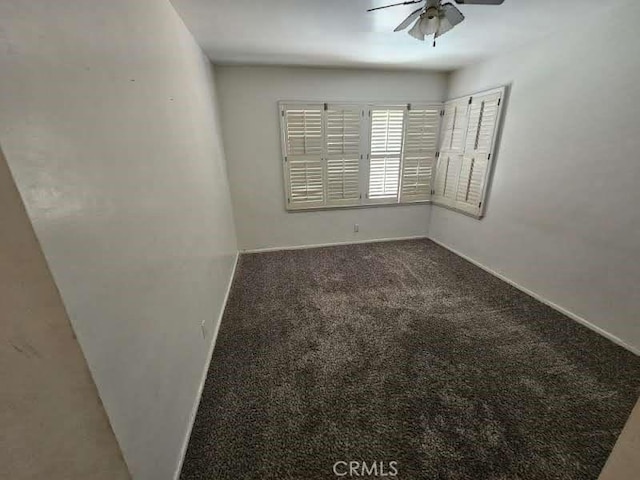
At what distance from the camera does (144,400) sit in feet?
3.05

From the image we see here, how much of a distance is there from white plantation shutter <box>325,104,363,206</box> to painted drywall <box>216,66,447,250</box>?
172mm

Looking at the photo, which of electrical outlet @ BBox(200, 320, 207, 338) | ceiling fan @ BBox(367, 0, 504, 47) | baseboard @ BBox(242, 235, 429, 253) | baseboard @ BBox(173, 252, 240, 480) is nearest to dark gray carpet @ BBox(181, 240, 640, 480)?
baseboard @ BBox(173, 252, 240, 480)

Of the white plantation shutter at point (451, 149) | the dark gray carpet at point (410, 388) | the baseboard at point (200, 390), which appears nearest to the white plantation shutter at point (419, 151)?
the white plantation shutter at point (451, 149)

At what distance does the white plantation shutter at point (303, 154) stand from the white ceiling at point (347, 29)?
54 cm

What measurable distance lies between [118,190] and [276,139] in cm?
262

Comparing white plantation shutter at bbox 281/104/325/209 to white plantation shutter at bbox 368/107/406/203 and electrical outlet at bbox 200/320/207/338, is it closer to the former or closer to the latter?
white plantation shutter at bbox 368/107/406/203

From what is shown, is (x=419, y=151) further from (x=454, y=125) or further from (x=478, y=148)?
(x=478, y=148)

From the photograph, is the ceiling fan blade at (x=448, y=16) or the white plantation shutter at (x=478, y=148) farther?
the white plantation shutter at (x=478, y=148)

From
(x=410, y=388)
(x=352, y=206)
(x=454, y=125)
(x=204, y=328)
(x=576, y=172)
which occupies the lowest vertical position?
(x=410, y=388)

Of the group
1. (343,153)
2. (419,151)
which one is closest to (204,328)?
(343,153)

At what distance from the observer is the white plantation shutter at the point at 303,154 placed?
10.5ft

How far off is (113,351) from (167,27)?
183 cm

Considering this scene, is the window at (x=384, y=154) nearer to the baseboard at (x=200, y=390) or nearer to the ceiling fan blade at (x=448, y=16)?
the ceiling fan blade at (x=448, y=16)

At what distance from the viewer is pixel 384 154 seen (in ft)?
11.7
